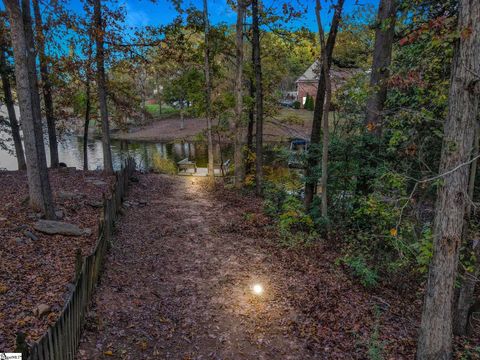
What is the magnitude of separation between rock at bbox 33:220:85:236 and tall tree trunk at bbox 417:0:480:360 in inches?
317

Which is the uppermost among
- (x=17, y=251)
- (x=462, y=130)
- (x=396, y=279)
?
(x=462, y=130)

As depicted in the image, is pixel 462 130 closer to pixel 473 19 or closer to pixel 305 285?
pixel 473 19

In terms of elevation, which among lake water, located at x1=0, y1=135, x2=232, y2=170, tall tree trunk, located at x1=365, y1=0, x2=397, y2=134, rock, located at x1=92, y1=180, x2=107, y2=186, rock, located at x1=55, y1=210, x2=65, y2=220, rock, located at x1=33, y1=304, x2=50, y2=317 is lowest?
rock, located at x1=33, y1=304, x2=50, y2=317

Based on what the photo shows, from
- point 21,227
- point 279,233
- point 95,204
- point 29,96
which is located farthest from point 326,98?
point 21,227

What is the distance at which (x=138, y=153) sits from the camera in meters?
A: 35.6

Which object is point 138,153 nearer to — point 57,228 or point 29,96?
point 29,96

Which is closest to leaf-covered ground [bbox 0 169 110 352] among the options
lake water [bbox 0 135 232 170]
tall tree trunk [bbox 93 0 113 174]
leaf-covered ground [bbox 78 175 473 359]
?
leaf-covered ground [bbox 78 175 473 359]

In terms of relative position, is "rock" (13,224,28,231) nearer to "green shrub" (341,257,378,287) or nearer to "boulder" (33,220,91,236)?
"boulder" (33,220,91,236)

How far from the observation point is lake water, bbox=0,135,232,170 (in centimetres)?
3034

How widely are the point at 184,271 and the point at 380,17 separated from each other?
30.0ft

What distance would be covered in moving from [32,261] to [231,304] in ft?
13.9

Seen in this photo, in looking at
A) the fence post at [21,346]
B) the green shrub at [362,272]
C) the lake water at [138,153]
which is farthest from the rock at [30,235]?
the lake water at [138,153]

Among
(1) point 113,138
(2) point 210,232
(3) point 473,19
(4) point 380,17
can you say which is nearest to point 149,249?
(2) point 210,232

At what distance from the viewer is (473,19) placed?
14.1ft
